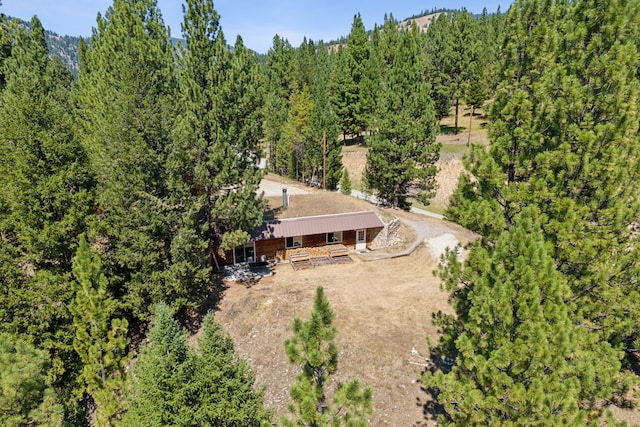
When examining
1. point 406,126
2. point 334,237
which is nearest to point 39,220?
point 334,237

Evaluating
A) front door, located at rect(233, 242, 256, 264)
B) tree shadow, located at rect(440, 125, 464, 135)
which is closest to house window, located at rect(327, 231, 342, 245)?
front door, located at rect(233, 242, 256, 264)

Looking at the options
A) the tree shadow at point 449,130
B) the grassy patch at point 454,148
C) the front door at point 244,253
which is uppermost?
the tree shadow at point 449,130

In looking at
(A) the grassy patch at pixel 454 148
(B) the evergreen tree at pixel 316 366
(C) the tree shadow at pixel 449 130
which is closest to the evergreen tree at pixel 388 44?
(C) the tree shadow at pixel 449 130

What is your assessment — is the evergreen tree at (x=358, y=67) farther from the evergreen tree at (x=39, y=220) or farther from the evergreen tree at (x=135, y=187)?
the evergreen tree at (x=39, y=220)

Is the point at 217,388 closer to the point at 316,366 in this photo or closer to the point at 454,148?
the point at 316,366

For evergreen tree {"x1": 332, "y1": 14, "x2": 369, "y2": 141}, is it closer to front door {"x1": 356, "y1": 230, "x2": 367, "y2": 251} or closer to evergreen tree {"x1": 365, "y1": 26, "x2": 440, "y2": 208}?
evergreen tree {"x1": 365, "y1": 26, "x2": 440, "y2": 208}
